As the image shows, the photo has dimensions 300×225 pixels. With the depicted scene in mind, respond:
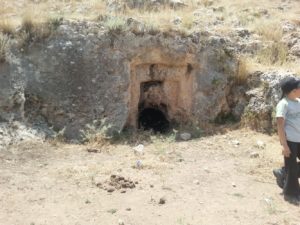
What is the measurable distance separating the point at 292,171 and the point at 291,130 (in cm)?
47

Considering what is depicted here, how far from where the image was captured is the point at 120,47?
809cm

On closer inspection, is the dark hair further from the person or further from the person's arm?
the person's arm

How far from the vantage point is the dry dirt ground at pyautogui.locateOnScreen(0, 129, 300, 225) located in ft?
16.7

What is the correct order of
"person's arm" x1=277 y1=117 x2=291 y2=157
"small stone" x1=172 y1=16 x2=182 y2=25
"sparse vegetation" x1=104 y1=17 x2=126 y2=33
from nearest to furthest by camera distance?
"person's arm" x1=277 y1=117 x2=291 y2=157 → "sparse vegetation" x1=104 y1=17 x2=126 y2=33 → "small stone" x1=172 y1=16 x2=182 y2=25

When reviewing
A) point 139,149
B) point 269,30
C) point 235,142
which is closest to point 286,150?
point 235,142

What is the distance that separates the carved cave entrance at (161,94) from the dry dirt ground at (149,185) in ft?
3.60

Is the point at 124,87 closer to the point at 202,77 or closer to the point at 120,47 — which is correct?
the point at 120,47

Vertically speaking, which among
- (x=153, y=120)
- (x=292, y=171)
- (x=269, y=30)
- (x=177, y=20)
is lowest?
(x=153, y=120)

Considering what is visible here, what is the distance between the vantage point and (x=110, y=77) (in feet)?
26.3

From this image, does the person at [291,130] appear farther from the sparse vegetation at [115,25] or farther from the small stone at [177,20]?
the small stone at [177,20]

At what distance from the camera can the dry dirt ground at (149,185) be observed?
5090mm

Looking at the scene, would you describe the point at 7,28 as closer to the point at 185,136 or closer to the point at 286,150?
the point at 185,136

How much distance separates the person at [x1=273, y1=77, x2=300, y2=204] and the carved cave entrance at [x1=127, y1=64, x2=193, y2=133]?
3.29 metres

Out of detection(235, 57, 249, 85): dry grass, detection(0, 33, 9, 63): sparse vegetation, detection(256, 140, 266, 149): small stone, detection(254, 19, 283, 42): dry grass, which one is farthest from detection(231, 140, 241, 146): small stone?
detection(0, 33, 9, 63): sparse vegetation
